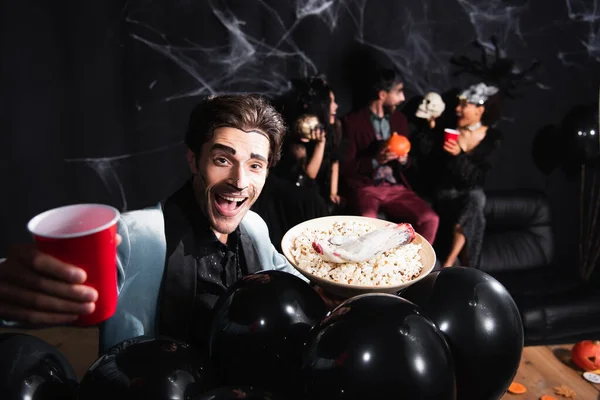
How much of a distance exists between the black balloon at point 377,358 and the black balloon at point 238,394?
0.29ft

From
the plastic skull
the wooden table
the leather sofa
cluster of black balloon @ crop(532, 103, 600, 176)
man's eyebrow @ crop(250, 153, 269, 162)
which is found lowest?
the leather sofa

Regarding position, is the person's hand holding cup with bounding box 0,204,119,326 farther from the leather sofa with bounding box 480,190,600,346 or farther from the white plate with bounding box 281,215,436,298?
the leather sofa with bounding box 480,190,600,346

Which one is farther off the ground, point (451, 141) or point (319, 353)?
point (319, 353)

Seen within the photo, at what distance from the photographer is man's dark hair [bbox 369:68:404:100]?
3205 millimetres

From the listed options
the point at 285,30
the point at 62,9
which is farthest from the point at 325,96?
the point at 62,9

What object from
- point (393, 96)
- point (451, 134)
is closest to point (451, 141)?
point (451, 134)

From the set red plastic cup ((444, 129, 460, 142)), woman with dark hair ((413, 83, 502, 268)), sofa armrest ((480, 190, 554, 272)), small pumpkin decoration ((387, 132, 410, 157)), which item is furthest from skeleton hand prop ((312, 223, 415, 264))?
sofa armrest ((480, 190, 554, 272))

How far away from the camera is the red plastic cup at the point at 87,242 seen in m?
0.66

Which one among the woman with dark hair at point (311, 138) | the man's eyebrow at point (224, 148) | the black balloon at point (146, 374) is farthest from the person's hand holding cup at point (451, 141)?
the black balloon at point (146, 374)

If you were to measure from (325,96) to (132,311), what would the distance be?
6.36 ft

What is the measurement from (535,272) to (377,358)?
3224 mm

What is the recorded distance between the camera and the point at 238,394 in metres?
0.81

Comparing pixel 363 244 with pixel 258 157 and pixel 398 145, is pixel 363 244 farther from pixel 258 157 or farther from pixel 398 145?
pixel 398 145

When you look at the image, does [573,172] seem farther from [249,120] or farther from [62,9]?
[62,9]
